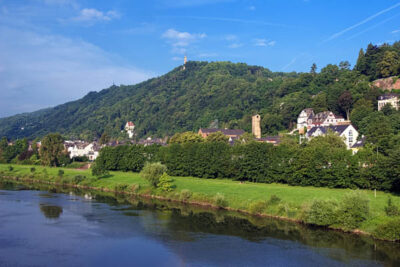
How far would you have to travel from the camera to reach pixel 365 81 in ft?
300

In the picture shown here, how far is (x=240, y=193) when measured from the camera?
157 feet

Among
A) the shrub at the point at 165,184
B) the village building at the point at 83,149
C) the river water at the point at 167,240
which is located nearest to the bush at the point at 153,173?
the shrub at the point at 165,184

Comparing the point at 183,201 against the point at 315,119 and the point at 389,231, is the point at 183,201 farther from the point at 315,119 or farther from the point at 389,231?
the point at 315,119

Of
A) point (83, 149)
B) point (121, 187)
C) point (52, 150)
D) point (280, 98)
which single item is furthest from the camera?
point (83, 149)

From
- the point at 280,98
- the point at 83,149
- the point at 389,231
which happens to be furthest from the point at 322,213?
the point at 83,149

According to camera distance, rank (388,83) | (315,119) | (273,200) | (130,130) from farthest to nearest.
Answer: (130,130), (315,119), (388,83), (273,200)

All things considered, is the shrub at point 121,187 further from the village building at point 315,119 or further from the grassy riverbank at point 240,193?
the village building at point 315,119

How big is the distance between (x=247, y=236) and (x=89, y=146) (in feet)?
330

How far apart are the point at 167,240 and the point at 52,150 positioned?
210 ft

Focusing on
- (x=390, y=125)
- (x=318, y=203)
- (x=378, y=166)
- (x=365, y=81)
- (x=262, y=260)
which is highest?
(x=365, y=81)

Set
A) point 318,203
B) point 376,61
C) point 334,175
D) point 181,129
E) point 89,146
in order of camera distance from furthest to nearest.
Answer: point 181,129
point 89,146
point 376,61
point 334,175
point 318,203

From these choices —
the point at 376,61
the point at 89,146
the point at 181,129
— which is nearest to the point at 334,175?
the point at 376,61

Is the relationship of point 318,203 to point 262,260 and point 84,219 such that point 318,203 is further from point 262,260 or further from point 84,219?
point 84,219

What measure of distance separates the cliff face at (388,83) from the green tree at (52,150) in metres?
75.2
